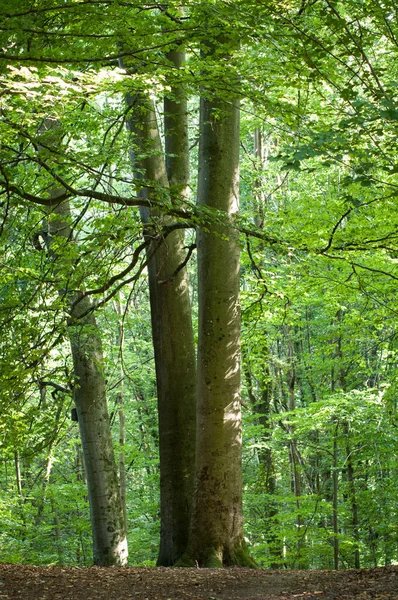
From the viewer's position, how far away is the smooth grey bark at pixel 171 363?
7676 millimetres

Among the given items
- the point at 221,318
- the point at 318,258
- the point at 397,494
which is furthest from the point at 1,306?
the point at 397,494

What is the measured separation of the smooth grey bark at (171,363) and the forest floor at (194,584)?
1412mm

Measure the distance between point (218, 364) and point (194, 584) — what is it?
2.37 m

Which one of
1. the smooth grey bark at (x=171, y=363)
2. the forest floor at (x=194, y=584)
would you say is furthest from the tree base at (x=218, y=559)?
the smooth grey bark at (x=171, y=363)

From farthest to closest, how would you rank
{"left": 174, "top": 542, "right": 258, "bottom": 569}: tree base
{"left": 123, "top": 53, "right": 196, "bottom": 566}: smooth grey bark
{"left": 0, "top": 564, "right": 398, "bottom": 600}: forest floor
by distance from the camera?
{"left": 123, "top": 53, "right": 196, "bottom": 566}: smooth grey bark → {"left": 174, "top": 542, "right": 258, "bottom": 569}: tree base → {"left": 0, "top": 564, "right": 398, "bottom": 600}: forest floor

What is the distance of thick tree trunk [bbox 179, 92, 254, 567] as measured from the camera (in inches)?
Answer: 266

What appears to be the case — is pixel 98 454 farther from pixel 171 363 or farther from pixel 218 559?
pixel 218 559

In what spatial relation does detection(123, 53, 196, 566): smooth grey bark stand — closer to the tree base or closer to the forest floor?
A: the tree base

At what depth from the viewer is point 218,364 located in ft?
23.0

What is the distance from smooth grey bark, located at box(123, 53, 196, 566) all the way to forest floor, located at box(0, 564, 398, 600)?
1.41 m

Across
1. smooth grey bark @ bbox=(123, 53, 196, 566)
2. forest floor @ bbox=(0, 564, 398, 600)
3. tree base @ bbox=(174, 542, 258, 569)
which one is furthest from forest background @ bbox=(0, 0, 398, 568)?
forest floor @ bbox=(0, 564, 398, 600)

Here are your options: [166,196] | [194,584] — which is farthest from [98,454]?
[166,196]

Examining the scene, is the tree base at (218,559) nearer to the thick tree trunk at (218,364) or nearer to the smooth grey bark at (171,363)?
the thick tree trunk at (218,364)

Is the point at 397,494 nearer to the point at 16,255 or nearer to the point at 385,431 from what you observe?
the point at 385,431
